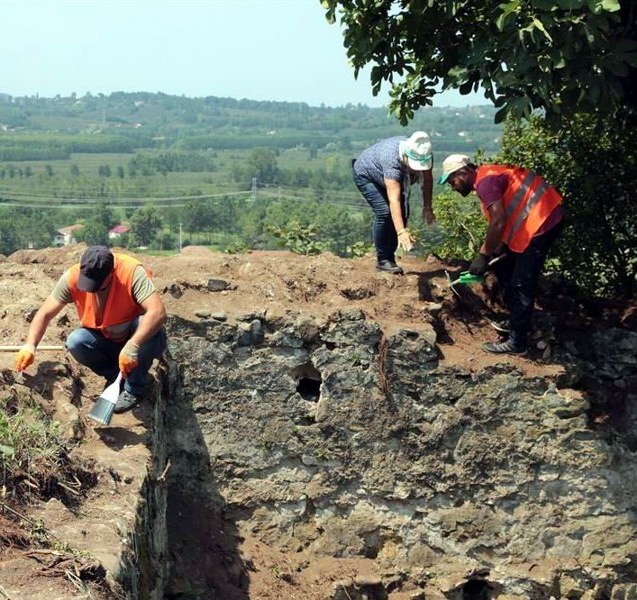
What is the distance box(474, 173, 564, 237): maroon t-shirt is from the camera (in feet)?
28.2

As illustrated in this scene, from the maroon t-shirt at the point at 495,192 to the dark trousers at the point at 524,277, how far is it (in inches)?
2.7

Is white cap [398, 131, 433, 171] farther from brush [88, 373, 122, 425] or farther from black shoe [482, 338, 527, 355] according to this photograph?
brush [88, 373, 122, 425]

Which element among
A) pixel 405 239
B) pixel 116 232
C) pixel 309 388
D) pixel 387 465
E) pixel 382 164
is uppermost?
pixel 382 164

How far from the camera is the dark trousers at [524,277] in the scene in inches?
347

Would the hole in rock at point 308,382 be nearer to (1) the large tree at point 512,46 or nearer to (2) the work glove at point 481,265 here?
(2) the work glove at point 481,265

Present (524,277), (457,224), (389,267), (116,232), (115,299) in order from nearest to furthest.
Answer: (115,299) < (524,277) < (389,267) < (457,224) < (116,232)

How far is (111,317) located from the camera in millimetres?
7324

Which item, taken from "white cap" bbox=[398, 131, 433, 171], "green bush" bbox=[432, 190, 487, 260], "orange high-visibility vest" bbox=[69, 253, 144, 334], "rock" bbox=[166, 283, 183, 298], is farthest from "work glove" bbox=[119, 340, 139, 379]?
"green bush" bbox=[432, 190, 487, 260]

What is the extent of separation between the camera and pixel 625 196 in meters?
10.4

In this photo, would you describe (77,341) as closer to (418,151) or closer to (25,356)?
(25,356)

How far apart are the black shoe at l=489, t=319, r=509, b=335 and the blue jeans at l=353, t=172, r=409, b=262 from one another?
1.27m

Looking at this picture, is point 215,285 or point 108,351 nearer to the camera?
point 108,351

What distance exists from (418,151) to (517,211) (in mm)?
1062

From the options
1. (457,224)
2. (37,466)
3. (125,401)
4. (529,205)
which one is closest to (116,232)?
(457,224)
